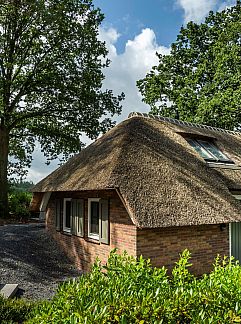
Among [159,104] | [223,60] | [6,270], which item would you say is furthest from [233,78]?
[6,270]

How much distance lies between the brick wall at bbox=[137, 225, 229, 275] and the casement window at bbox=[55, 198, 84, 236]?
9.64 feet

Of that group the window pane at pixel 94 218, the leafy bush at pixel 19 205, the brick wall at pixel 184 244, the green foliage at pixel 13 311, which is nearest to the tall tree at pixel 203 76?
the leafy bush at pixel 19 205

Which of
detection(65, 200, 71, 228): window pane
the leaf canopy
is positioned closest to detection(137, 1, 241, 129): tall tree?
the leaf canopy

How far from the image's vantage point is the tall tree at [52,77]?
17.3 m

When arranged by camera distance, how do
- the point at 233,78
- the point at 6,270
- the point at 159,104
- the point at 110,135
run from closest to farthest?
the point at 6,270, the point at 110,135, the point at 233,78, the point at 159,104

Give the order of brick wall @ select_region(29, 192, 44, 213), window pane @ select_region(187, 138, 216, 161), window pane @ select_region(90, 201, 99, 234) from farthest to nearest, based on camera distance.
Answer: brick wall @ select_region(29, 192, 44, 213)
window pane @ select_region(187, 138, 216, 161)
window pane @ select_region(90, 201, 99, 234)

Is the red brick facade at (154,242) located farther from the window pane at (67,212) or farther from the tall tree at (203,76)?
the tall tree at (203,76)

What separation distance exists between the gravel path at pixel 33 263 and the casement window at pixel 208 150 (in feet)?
18.9

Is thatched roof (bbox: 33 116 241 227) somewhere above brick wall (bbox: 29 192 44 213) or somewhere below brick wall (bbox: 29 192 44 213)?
above

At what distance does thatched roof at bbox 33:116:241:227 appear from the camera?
7.18 meters

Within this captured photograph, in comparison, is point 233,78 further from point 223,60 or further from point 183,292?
point 183,292

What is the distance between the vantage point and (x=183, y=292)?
3309 millimetres

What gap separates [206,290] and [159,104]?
24.7 m

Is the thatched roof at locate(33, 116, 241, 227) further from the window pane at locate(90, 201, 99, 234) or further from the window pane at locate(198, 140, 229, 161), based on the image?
the window pane at locate(90, 201, 99, 234)
